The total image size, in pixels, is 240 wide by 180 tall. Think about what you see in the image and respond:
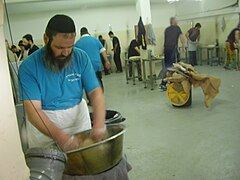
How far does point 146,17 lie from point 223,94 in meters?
2.41

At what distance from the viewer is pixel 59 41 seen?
3.74ft

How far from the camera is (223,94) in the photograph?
4727mm

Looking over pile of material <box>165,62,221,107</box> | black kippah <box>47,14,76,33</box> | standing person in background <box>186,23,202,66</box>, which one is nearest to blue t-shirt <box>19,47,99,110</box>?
black kippah <box>47,14,76,33</box>

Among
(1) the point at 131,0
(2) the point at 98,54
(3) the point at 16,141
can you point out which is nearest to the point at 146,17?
(2) the point at 98,54

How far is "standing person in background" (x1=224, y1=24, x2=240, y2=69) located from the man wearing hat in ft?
21.8

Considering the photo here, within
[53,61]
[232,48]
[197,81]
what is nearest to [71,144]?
[53,61]

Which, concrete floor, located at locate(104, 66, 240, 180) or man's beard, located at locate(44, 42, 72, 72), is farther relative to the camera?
concrete floor, located at locate(104, 66, 240, 180)

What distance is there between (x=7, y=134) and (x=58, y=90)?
1.61ft

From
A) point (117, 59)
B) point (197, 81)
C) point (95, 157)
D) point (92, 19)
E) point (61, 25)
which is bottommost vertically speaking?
point (197, 81)

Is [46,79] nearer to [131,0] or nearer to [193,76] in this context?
[193,76]

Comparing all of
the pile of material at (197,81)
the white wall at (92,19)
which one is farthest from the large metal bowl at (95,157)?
the white wall at (92,19)

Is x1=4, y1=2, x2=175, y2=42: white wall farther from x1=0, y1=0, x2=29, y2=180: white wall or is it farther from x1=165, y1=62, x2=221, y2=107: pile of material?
x1=0, y1=0, x2=29, y2=180: white wall

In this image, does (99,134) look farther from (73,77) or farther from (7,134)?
(7,134)

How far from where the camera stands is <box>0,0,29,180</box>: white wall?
0.73m
